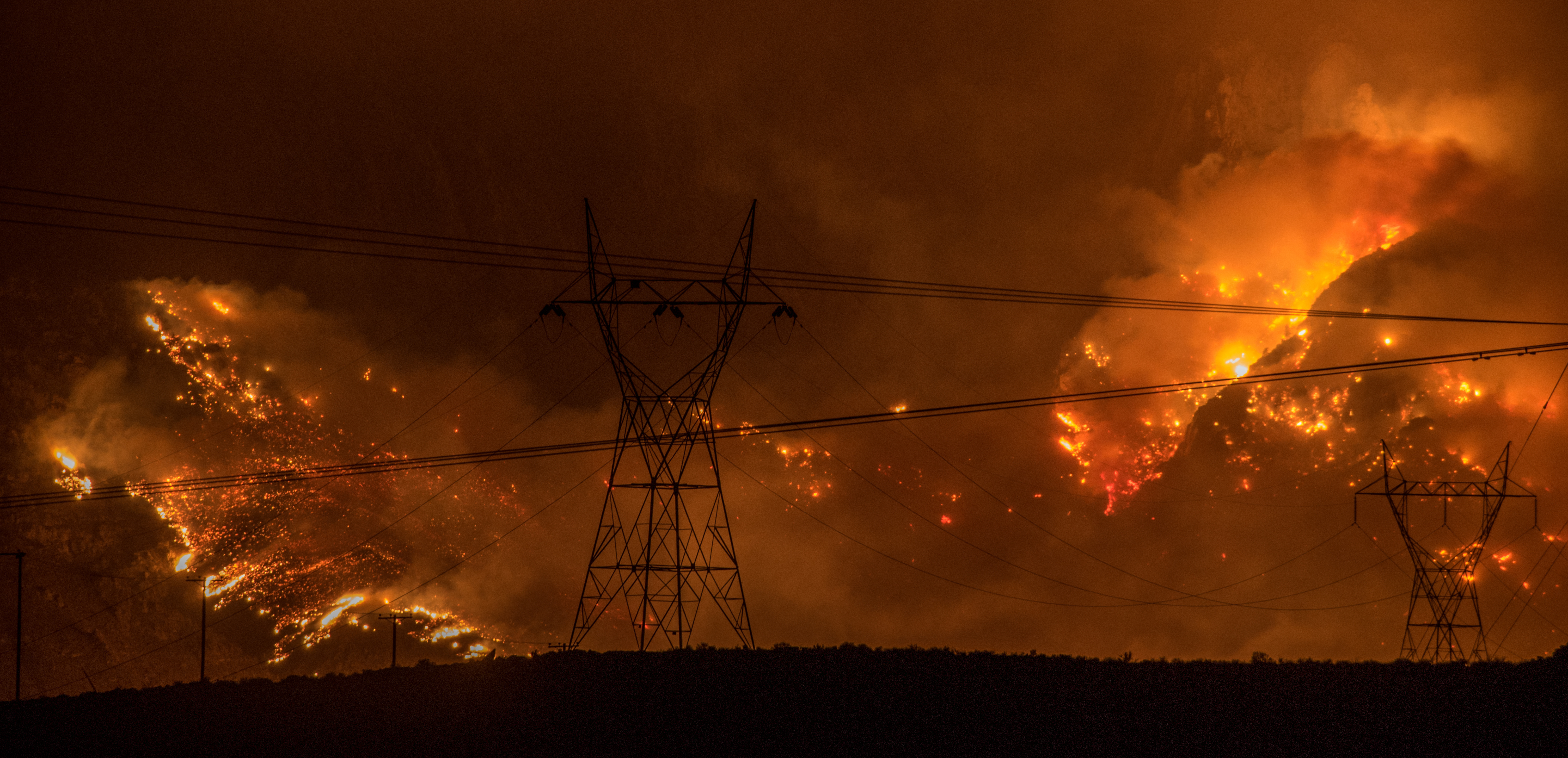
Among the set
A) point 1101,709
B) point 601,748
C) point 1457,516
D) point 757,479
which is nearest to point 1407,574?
point 1457,516

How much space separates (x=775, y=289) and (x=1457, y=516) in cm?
6211

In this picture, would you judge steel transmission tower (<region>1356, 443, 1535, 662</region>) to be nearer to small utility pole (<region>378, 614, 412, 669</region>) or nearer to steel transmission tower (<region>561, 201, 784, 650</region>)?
steel transmission tower (<region>561, 201, 784, 650</region>)

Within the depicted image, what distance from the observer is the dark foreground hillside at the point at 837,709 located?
670 inches

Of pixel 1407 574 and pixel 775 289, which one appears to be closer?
pixel 1407 574

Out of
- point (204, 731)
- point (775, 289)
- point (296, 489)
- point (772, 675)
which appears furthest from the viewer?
point (296, 489)

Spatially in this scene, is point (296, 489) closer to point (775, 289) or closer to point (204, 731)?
point (775, 289)

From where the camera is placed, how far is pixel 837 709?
59.5ft

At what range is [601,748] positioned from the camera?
1664 centimetres

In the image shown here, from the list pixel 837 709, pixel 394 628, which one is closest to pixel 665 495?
pixel 394 628

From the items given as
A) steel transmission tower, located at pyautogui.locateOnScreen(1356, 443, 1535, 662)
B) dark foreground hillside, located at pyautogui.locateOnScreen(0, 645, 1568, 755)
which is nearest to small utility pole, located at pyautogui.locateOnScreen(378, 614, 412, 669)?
dark foreground hillside, located at pyautogui.locateOnScreen(0, 645, 1568, 755)

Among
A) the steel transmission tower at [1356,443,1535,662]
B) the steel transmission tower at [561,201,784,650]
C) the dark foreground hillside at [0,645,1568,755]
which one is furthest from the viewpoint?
the steel transmission tower at [1356,443,1535,662]

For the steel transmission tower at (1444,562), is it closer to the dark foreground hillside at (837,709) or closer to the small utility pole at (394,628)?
the dark foreground hillside at (837,709)

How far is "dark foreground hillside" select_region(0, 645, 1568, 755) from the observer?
17016 mm

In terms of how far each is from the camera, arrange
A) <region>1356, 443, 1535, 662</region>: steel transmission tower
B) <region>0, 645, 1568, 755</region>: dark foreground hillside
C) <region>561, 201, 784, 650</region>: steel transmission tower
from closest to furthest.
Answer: <region>0, 645, 1568, 755</region>: dark foreground hillside
<region>561, 201, 784, 650</region>: steel transmission tower
<region>1356, 443, 1535, 662</region>: steel transmission tower
